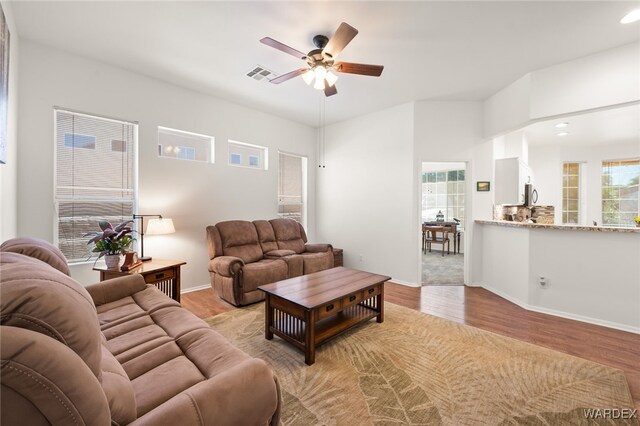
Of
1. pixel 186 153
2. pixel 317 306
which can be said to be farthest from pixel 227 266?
pixel 186 153

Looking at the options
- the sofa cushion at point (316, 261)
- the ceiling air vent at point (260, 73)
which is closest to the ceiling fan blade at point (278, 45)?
the ceiling air vent at point (260, 73)

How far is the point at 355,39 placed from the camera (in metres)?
2.79

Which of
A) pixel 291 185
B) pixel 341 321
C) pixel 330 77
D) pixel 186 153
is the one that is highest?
pixel 330 77

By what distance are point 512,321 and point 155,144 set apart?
5091 mm

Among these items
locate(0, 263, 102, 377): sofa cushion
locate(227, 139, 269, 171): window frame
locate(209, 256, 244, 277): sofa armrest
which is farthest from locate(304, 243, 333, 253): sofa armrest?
locate(0, 263, 102, 377): sofa cushion

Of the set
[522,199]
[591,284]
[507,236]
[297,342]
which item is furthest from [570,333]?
[297,342]

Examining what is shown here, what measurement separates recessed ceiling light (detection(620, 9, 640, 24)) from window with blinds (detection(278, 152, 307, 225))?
15.3ft

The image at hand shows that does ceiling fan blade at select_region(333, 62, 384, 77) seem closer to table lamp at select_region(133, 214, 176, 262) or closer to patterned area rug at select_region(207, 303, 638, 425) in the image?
patterned area rug at select_region(207, 303, 638, 425)

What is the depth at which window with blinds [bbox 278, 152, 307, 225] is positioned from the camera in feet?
17.9

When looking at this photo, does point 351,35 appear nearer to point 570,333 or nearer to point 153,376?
point 153,376

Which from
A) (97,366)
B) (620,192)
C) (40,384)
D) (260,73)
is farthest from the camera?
(620,192)

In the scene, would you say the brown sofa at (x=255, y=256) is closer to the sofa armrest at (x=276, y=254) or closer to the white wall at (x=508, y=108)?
the sofa armrest at (x=276, y=254)

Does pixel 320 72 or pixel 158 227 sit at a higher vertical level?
pixel 320 72

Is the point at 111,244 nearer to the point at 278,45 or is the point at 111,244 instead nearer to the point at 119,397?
the point at 119,397
